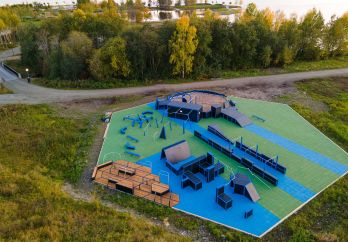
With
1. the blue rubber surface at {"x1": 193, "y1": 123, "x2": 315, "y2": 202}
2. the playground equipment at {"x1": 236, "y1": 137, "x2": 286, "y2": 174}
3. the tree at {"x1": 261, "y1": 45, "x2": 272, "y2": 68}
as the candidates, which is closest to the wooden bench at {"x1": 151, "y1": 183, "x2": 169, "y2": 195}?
the blue rubber surface at {"x1": 193, "y1": 123, "x2": 315, "y2": 202}

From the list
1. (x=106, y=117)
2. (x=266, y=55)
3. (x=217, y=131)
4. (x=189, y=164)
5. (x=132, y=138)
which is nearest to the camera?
(x=189, y=164)

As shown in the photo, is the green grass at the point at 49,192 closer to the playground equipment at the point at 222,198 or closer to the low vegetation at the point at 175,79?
the playground equipment at the point at 222,198

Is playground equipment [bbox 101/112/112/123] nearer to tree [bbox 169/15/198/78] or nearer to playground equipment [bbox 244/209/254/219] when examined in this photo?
tree [bbox 169/15/198/78]

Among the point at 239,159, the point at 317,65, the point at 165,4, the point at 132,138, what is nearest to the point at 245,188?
the point at 239,159

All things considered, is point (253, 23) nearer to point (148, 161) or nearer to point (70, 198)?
point (148, 161)

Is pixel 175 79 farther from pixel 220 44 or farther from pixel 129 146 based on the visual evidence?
pixel 129 146

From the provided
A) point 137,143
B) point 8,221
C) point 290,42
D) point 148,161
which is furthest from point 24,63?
point 290,42
